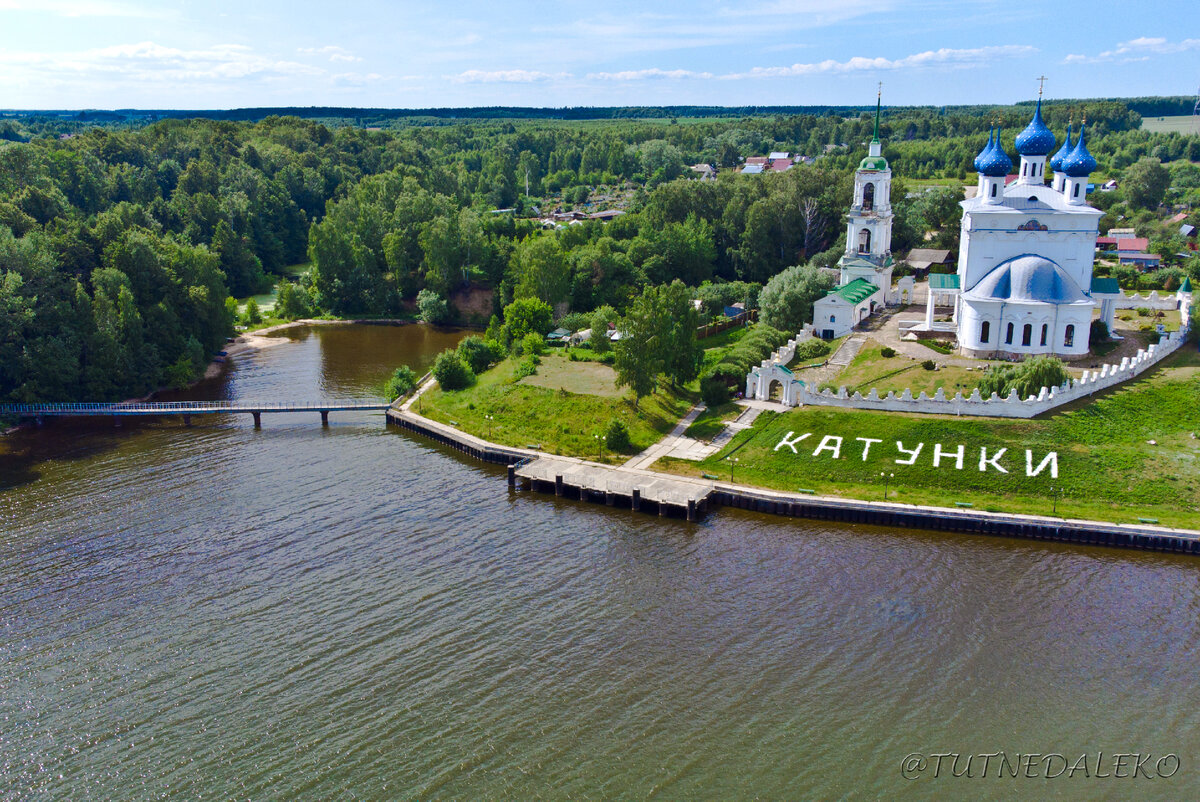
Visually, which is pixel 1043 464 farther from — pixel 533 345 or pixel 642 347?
pixel 533 345

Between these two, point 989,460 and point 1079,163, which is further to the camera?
point 1079,163

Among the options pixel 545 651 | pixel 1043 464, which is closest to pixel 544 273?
pixel 1043 464

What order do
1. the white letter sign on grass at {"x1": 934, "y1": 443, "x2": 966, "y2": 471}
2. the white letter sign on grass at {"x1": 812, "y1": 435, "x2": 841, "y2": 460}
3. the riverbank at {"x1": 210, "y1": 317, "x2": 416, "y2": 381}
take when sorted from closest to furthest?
the white letter sign on grass at {"x1": 934, "y1": 443, "x2": 966, "y2": 471}, the white letter sign on grass at {"x1": 812, "y1": 435, "x2": 841, "y2": 460}, the riverbank at {"x1": 210, "y1": 317, "x2": 416, "y2": 381}

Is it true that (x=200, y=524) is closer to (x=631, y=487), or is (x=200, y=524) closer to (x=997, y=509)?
(x=631, y=487)

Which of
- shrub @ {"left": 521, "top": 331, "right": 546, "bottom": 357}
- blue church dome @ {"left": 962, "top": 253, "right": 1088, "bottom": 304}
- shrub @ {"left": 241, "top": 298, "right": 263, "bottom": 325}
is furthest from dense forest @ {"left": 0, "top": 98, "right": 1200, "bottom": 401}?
blue church dome @ {"left": 962, "top": 253, "right": 1088, "bottom": 304}

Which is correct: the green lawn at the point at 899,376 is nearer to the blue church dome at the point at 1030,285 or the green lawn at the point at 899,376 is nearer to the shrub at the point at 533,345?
the blue church dome at the point at 1030,285

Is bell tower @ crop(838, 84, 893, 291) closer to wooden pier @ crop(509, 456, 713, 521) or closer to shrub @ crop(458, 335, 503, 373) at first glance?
shrub @ crop(458, 335, 503, 373)
